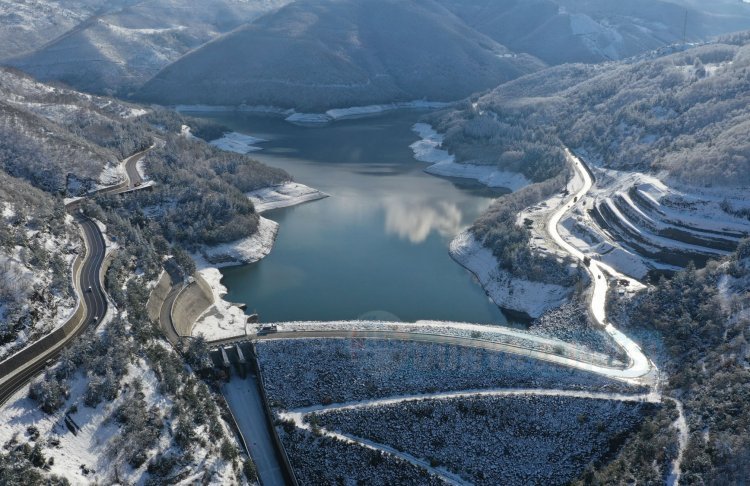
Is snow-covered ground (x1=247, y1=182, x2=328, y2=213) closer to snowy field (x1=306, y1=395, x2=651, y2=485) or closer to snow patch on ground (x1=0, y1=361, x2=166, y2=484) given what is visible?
snowy field (x1=306, y1=395, x2=651, y2=485)

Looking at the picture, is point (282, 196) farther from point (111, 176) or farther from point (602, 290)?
point (602, 290)

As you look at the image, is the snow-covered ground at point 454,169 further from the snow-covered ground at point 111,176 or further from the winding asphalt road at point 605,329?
the snow-covered ground at point 111,176

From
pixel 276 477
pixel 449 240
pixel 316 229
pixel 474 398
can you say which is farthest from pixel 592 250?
pixel 276 477

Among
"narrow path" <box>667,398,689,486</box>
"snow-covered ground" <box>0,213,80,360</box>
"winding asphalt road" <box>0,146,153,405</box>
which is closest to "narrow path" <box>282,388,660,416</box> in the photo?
"narrow path" <box>667,398,689,486</box>

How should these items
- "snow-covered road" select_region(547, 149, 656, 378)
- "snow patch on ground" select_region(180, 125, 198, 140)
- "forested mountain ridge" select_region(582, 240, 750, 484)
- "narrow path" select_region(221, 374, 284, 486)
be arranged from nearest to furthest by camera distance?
"forested mountain ridge" select_region(582, 240, 750, 484) < "narrow path" select_region(221, 374, 284, 486) < "snow-covered road" select_region(547, 149, 656, 378) < "snow patch on ground" select_region(180, 125, 198, 140)

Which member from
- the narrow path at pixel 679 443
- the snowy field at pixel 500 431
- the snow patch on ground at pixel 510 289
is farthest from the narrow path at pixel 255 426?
the snow patch on ground at pixel 510 289

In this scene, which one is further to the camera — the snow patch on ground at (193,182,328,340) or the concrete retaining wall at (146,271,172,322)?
the snow patch on ground at (193,182,328,340)
